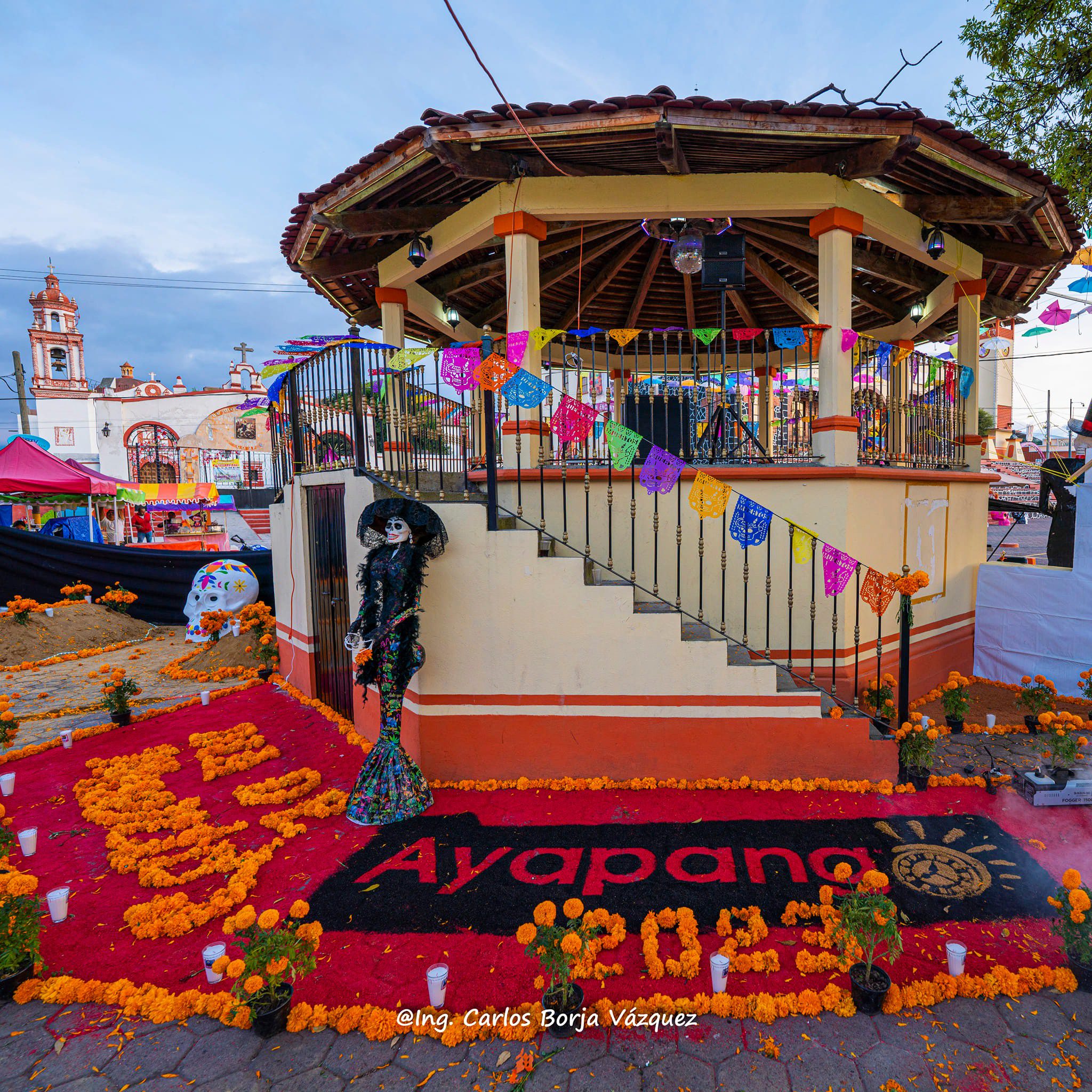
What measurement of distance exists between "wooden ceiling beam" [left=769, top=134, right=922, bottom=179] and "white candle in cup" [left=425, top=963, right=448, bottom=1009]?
6851 millimetres

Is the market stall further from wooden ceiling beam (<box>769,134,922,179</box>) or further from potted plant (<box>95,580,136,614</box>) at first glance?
wooden ceiling beam (<box>769,134,922,179</box>)

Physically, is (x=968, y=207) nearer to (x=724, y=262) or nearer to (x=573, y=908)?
(x=724, y=262)

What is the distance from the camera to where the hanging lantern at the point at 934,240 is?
6.63 meters

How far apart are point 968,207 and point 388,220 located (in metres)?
6.40

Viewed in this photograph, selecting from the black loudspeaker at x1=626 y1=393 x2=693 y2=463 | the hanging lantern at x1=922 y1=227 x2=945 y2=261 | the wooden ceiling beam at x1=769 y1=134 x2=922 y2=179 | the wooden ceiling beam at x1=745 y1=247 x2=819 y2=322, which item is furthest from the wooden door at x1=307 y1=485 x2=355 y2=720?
the hanging lantern at x1=922 y1=227 x2=945 y2=261

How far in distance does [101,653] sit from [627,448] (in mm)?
10800

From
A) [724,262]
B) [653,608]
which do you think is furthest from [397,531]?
[724,262]

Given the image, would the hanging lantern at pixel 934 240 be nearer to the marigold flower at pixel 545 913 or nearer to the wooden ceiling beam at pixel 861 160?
the wooden ceiling beam at pixel 861 160

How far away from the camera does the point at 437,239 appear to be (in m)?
6.84

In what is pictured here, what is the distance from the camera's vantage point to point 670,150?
5.11 m

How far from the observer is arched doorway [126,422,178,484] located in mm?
33625

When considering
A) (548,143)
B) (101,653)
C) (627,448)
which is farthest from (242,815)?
(101,653)

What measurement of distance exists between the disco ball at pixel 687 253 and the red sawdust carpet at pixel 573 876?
221 inches

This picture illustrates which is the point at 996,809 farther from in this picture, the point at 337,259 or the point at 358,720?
the point at 337,259
